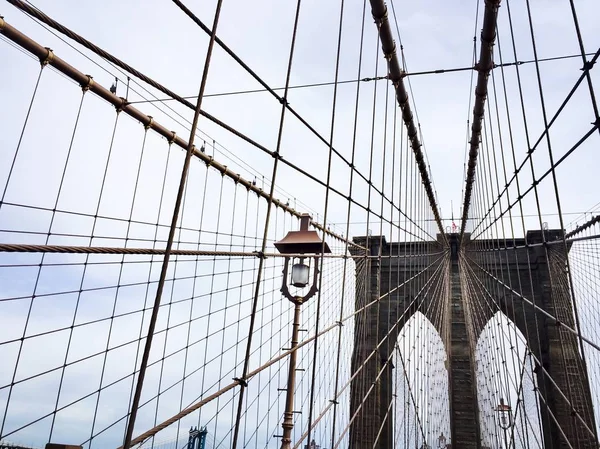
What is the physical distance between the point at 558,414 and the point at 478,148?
683 centimetres

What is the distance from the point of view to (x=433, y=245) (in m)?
11.7

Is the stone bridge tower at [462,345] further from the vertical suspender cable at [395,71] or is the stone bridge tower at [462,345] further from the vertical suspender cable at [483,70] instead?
the vertical suspender cable at [395,71]

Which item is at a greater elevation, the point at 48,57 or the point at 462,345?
the point at 48,57

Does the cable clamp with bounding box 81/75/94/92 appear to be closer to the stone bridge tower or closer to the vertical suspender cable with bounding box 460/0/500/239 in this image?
the vertical suspender cable with bounding box 460/0/500/239

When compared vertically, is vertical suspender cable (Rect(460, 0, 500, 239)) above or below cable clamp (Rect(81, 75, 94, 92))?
above

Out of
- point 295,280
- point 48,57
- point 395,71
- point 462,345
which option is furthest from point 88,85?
point 462,345

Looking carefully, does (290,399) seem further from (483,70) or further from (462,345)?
(462,345)

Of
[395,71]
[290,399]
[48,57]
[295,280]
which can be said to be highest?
[395,71]

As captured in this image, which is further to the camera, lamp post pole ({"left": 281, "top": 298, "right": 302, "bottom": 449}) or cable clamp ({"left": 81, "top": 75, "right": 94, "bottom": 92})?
lamp post pole ({"left": 281, "top": 298, "right": 302, "bottom": 449})

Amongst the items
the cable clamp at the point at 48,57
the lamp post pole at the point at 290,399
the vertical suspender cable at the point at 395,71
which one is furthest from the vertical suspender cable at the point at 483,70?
the cable clamp at the point at 48,57

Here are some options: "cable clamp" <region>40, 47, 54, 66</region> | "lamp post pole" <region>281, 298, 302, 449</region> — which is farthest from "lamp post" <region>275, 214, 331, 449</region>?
"cable clamp" <region>40, 47, 54, 66</region>

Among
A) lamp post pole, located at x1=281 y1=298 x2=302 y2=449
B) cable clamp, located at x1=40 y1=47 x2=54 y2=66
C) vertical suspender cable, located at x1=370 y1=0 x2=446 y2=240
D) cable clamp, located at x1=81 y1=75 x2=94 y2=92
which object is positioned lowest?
lamp post pole, located at x1=281 y1=298 x2=302 y2=449

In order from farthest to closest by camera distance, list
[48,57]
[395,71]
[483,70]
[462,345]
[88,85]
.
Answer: [462,345] → [483,70] → [395,71] → [88,85] → [48,57]

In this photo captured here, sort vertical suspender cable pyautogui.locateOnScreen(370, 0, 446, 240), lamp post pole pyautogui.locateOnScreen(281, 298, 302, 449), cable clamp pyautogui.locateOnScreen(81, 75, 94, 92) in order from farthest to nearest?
lamp post pole pyautogui.locateOnScreen(281, 298, 302, 449) < vertical suspender cable pyautogui.locateOnScreen(370, 0, 446, 240) < cable clamp pyautogui.locateOnScreen(81, 75, 94, 92)
